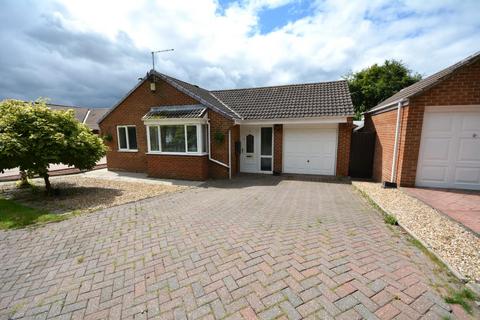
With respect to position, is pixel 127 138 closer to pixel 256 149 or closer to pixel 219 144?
pixel 219 144

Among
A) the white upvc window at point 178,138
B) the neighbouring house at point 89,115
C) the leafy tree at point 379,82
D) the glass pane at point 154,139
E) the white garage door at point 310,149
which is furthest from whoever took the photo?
the neighbouring house at point 89,115

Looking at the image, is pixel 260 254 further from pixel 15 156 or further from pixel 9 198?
pixel 9 198

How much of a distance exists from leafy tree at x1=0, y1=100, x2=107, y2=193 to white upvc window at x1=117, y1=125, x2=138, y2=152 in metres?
4.24

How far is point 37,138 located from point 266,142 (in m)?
8.76

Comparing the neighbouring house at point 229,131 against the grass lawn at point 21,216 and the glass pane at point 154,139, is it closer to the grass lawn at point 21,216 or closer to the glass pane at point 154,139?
the glass pane at point 154,139

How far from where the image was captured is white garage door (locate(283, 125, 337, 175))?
32.4 feet

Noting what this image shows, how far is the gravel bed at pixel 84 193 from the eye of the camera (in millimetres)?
6242

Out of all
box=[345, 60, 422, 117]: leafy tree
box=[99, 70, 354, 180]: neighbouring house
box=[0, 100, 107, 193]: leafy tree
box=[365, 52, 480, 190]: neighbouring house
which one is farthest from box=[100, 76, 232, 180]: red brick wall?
box=[345, 60, 422, 117]: leafy tree

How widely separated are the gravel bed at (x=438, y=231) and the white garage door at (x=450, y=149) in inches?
65.5

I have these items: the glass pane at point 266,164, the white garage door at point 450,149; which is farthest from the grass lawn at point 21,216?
the white garage door at point 450,149

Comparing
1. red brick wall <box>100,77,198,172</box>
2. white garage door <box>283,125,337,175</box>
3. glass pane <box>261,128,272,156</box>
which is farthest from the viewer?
glass pane <box>261,128,272,156</box>

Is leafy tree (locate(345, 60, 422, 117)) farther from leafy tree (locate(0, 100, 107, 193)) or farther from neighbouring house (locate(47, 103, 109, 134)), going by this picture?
neighbouring house (locate(47, 103, 109, 134))

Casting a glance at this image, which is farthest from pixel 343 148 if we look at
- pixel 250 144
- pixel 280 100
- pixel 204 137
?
pixel 204 137

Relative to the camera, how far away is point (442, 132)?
22.2 ft
